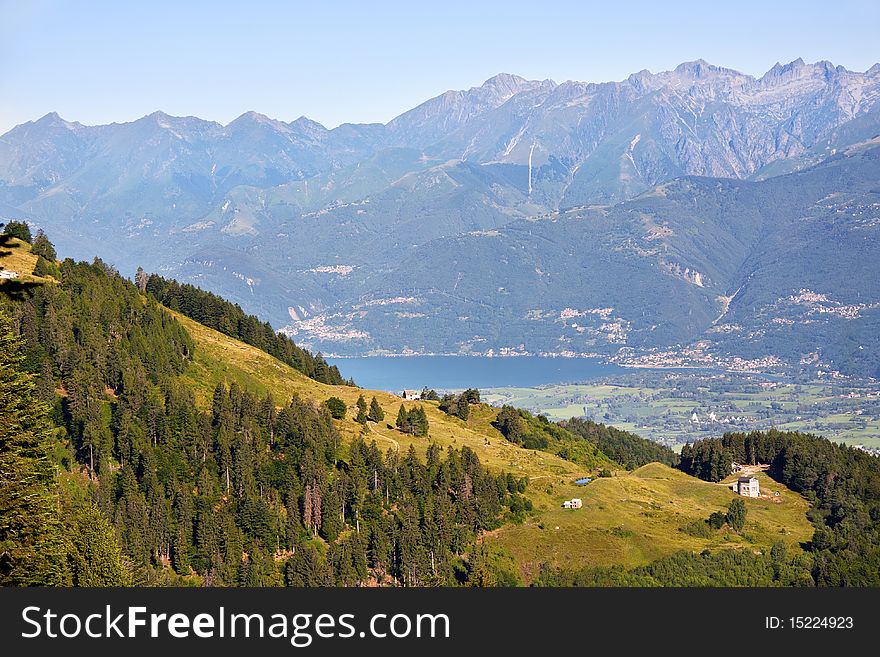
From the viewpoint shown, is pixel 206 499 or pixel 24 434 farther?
pixel 206 499

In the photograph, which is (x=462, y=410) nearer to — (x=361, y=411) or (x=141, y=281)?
(x=361, y=411)

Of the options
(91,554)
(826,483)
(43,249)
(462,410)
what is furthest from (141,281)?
(91,554)

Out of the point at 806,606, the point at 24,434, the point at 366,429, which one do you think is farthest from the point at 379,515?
the point at 806,606

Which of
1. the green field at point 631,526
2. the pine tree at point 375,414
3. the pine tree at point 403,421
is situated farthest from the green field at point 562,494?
the pine tree at point 403,421

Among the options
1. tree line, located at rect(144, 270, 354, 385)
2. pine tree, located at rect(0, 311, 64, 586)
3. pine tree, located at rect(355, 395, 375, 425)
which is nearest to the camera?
pine tree, located at rect(0, 311, 64, 586)

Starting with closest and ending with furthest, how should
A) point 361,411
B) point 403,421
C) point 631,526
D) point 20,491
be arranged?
point 20,491, point 631,526, point 361,411, point 403,421

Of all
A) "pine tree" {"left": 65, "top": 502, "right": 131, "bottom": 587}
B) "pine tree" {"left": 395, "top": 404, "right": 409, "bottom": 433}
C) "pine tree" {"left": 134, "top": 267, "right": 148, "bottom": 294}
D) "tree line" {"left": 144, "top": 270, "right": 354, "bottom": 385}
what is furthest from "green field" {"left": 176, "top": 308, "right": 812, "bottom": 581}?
"pine tree" {"left": 65, "top": 502, "right": 131, "bottom": 587}

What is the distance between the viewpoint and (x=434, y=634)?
3192cm

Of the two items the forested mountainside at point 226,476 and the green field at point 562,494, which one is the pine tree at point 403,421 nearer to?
the green field at point 562,494

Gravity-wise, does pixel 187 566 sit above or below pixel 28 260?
below

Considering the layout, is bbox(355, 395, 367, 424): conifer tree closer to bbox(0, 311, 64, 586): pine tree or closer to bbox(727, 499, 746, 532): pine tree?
bbox(727, 499, 746, 532): pine tree

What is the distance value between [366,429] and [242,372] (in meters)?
19.7

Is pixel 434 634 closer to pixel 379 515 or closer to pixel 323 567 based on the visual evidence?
pixel 323 567

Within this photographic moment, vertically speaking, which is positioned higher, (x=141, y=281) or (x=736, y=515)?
(x=141, y=281)
